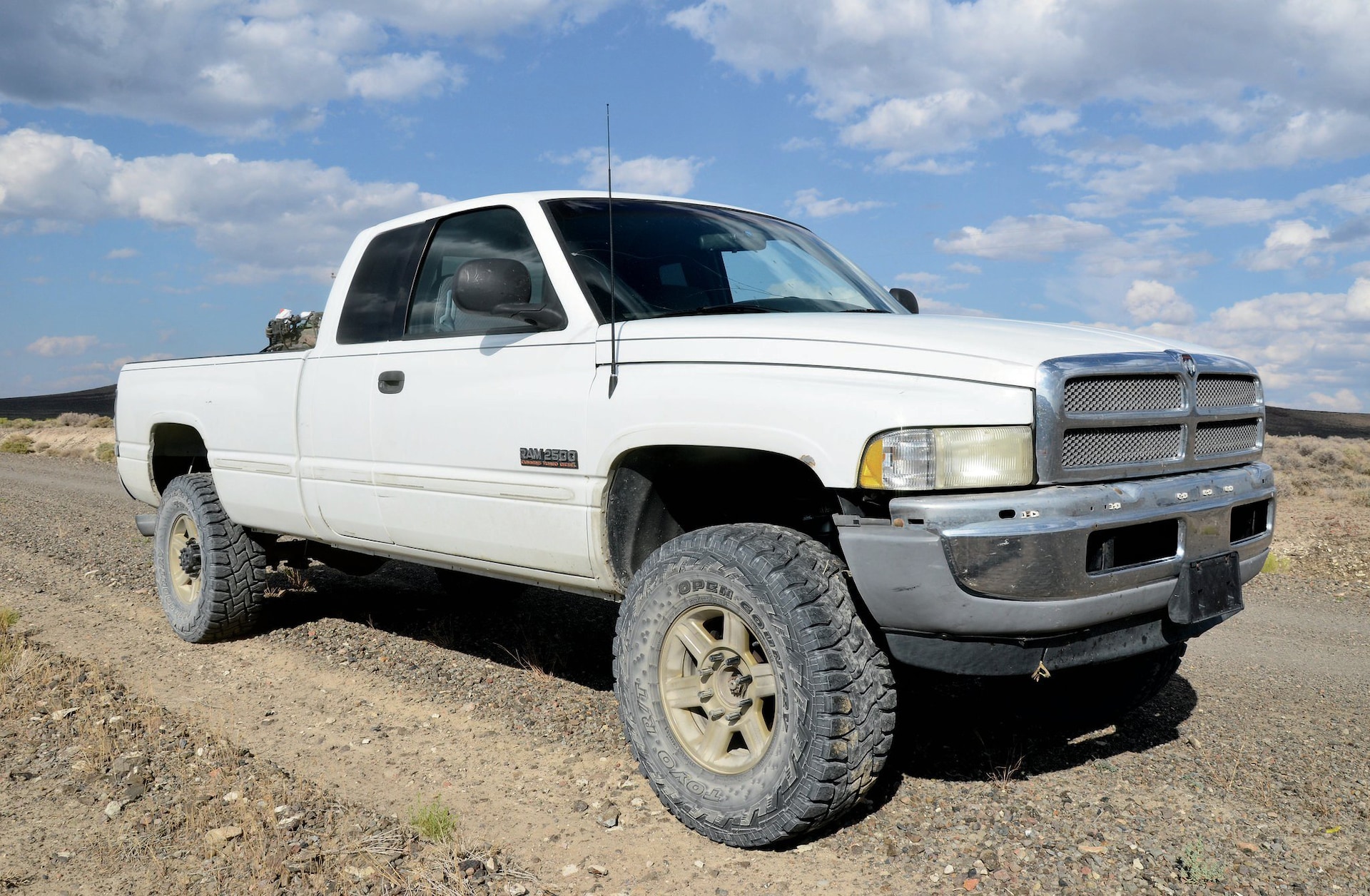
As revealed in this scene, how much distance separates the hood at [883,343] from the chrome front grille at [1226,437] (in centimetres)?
27

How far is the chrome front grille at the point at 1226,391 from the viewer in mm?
3418

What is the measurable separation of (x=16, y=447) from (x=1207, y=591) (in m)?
28.3

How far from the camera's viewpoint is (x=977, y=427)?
2.90 meters

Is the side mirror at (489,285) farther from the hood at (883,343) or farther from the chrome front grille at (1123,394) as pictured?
the chrome front grille at (1123,394)

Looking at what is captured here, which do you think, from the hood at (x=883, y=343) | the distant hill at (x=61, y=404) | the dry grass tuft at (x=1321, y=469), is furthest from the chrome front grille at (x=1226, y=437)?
the distant hill at (x=61, y=404)

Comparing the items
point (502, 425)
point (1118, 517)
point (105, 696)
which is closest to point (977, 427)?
point (1118, 517)

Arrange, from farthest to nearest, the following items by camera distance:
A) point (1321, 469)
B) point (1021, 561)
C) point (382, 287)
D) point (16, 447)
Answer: point (16, 447) → point (1321, 469) → point (382, 287) → point (1021, 561)

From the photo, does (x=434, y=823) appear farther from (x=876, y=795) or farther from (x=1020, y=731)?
(x=1020, y=731)

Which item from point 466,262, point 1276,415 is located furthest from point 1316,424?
A: point 466,262

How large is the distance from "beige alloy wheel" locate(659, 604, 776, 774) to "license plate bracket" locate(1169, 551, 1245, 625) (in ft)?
4.14

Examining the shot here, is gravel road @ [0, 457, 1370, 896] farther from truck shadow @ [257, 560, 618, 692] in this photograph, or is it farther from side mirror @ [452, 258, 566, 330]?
side mirror @ [452, 258, 566, 330]

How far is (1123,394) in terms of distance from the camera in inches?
122

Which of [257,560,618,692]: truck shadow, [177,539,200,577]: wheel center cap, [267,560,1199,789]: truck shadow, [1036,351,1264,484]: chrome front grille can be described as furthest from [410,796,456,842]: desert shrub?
[177,539,200,577]: wheel center cap

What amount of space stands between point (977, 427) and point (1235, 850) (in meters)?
1.54
